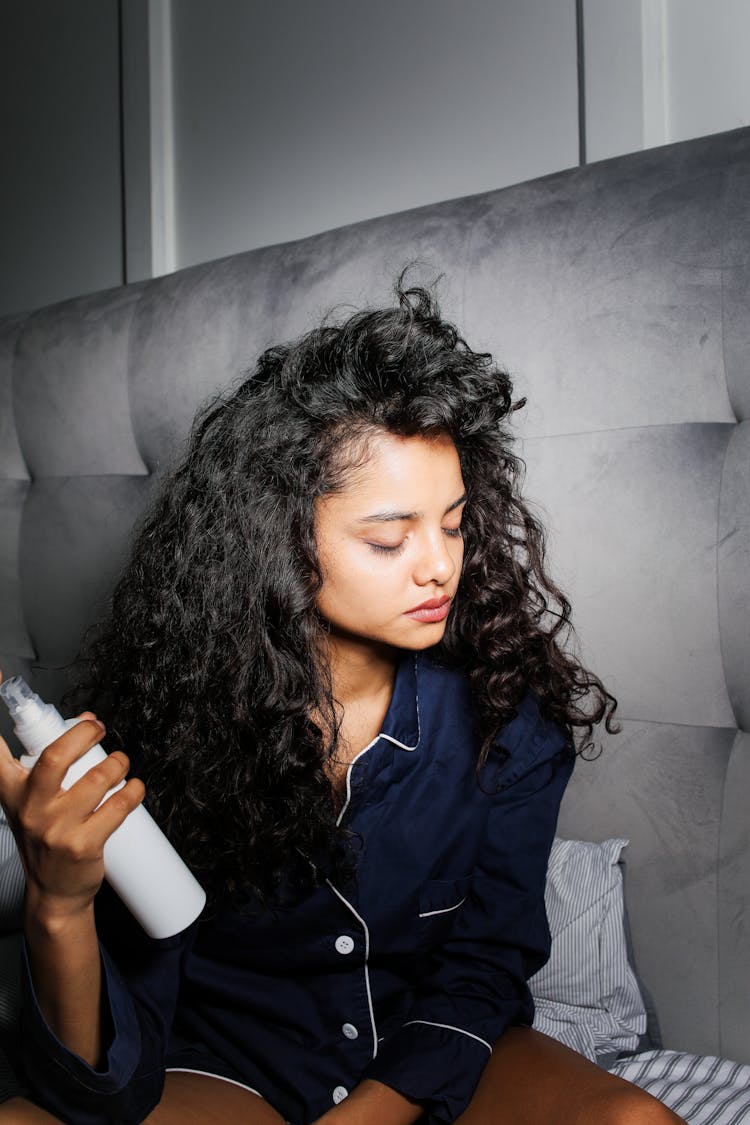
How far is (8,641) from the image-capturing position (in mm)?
1367

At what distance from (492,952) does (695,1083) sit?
0.22 m

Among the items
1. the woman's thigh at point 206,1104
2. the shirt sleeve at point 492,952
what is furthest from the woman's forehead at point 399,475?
the woman's thigh at point 206,1104

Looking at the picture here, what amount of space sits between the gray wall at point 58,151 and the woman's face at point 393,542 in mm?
1086

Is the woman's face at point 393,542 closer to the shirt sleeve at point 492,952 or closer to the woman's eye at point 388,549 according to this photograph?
the woman's eye at point 388,549

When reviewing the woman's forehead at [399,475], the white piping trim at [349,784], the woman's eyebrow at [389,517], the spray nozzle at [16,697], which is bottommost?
the white piping trim at [349,784]

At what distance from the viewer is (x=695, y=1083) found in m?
0.80

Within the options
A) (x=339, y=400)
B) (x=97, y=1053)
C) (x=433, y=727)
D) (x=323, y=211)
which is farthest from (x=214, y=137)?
(x=97, y=1053)

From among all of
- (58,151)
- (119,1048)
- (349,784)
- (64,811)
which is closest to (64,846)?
(64,811)

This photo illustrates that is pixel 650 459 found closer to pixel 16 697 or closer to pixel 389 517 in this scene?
pixel 389 517

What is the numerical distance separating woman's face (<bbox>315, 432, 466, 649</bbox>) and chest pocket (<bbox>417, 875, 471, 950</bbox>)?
227 millimetres

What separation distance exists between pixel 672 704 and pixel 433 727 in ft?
0.75

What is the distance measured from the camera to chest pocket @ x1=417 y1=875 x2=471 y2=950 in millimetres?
790

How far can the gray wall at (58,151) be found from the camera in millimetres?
1607

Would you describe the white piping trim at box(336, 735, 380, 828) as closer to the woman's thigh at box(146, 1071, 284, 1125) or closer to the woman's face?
the woman's face
